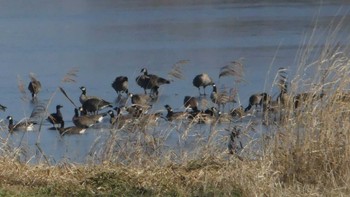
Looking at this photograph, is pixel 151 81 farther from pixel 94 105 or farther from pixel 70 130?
pixel 70 130

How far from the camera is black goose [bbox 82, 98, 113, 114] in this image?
1146cm

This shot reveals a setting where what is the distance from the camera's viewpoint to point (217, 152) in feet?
20.1

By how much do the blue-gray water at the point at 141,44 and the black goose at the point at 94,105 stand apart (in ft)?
1.03

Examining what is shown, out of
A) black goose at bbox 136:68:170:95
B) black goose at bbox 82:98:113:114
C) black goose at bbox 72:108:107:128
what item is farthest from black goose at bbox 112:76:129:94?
black goose at bbox 72:108:107:128

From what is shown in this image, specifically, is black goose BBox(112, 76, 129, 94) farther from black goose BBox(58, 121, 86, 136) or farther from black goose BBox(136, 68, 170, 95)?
black goose BBox(58, 121, 86, 136)

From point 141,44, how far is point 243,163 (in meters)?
11.3

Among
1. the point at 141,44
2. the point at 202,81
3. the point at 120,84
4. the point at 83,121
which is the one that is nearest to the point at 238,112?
the point at 83,121

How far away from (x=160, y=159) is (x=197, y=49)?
9984 millimetres

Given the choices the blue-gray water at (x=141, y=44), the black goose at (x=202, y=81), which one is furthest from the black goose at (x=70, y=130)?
the black goose at (x=202, y=81)

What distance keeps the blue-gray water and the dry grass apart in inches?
53.7

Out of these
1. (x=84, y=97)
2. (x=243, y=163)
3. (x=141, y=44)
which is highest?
(x=141, y=44)

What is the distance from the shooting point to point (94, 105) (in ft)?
37.9

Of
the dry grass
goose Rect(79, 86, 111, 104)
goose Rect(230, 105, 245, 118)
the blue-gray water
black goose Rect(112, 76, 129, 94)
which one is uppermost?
the blue-gray water

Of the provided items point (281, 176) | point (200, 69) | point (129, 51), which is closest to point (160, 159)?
point (281, 176)
